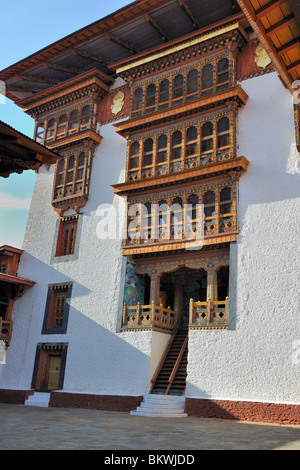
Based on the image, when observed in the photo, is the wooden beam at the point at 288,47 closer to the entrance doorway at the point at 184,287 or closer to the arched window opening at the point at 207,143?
the arched window opening at the point at 207,143

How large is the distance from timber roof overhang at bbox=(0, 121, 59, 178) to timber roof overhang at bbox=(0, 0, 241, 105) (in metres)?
10.8

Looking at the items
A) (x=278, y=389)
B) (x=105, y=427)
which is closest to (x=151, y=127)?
(x=278, y=389)

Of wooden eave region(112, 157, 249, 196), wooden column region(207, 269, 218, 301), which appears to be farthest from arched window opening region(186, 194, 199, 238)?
wooden column region(207, 269, 218, 301)

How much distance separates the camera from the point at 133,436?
8.53 metres

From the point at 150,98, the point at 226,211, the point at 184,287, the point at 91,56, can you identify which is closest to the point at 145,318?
the point at 184,287

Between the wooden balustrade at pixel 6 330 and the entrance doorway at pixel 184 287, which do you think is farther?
the wooden balustrade at pixel 6 330

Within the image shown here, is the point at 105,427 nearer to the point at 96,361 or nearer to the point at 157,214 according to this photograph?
the point at 96,361

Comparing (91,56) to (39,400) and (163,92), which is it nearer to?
(163,92)

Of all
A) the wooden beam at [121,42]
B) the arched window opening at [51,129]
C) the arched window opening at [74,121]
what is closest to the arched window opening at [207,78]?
the wooden beam at [121,42]

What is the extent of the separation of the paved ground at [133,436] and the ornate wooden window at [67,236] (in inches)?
366

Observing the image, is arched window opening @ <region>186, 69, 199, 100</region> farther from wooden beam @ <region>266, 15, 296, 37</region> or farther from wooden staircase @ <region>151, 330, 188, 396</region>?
wooden beam @ <region>266, 15, 296, 37</region>

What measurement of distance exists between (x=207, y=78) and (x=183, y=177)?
4108mm

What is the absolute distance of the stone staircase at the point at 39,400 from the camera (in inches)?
674

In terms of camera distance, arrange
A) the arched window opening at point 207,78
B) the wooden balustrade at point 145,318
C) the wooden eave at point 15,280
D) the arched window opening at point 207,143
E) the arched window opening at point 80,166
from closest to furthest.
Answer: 1. the wooden balustrade at point 145,318
2. the arched window opening at point 207,143
3. the arched window opening at point 207,78
4. the wooden eave at point 15,280
5. the arched window opening at point 80,166
